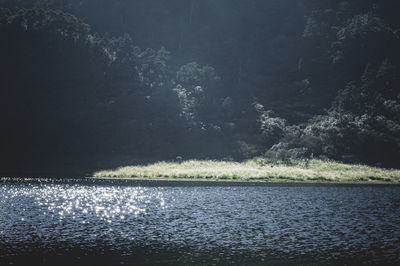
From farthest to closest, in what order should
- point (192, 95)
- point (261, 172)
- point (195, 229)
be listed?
1. point (192, 95)
2. point (261, 172)
3. point (195, 229)

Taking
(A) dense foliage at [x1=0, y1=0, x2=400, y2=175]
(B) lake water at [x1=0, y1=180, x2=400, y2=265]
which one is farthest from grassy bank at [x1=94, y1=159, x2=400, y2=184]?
(B) lake water at [x1=0, y1=180, x2=400, y2=265]

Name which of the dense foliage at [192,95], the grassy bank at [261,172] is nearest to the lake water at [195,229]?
the grassy bank at [261,172]

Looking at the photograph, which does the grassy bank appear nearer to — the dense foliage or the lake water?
the dense foliage

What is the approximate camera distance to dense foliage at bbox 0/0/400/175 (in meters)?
104

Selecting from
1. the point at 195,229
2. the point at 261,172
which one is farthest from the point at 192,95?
the point at 195,229

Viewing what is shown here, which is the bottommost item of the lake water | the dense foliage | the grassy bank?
the lake water

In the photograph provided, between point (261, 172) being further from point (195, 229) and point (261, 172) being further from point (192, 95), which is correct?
point (192, 95)

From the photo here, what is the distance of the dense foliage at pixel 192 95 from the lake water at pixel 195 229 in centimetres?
5588

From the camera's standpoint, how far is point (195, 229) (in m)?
29.3

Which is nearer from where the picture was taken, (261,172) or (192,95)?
(261,172)

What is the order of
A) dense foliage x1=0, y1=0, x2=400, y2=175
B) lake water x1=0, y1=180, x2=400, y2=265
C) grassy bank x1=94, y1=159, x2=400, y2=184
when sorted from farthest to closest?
dense foliage x1=0, y1=0, x2=400, y2=175 < grassy bank x1=94, y1=159, x2=400, y2=184 < lake water x1=0, y1=180, x2=400, y2=265

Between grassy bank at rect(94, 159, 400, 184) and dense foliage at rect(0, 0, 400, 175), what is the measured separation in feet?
33.5

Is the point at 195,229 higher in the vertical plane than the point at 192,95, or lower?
lower

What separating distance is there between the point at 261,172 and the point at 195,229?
51068 mm
